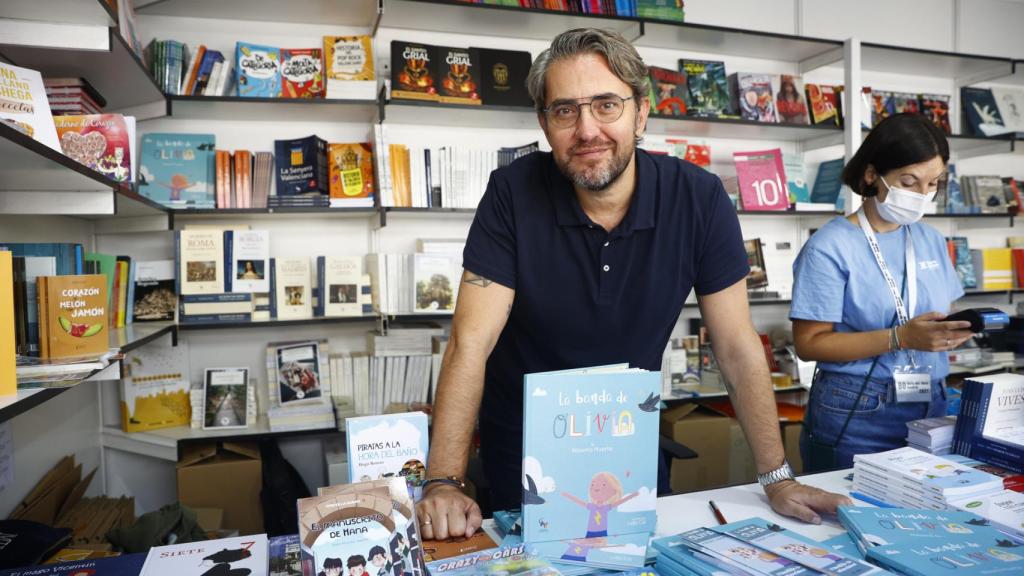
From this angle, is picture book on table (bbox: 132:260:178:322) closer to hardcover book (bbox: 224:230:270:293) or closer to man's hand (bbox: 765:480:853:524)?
hardcover book (bbox: 224:230:270:293)

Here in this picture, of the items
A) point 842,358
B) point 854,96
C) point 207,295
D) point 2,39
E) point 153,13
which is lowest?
point 842,358

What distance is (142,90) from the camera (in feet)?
8.04

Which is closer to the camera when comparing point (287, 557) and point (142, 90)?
point (287, 557)

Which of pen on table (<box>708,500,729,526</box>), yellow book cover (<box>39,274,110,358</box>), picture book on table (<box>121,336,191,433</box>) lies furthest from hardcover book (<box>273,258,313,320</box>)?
pen on table (<box>708,500,729,526</box>)

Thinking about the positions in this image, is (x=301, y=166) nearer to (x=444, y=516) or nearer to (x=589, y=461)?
(x=444, y=516)

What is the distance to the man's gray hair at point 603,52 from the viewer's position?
1387 mm

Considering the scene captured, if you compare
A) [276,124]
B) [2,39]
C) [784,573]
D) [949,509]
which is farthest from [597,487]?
[276,124]

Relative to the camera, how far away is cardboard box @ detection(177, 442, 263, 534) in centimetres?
258

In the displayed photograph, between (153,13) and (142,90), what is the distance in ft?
1.88

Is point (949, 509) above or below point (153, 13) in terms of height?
below

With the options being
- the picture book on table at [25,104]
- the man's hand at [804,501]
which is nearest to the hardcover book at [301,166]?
the picture book on table at [25,104]

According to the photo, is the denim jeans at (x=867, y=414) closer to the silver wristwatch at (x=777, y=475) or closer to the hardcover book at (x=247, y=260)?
the silver wristwatch at (x=777, y=475)

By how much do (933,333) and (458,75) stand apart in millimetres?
2115

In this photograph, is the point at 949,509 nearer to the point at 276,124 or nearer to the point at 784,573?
the point at 784,573
